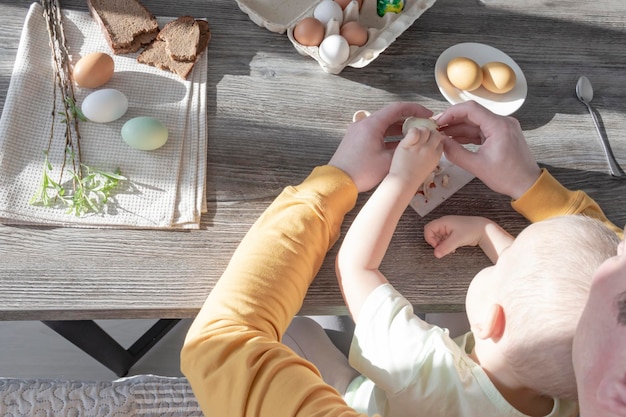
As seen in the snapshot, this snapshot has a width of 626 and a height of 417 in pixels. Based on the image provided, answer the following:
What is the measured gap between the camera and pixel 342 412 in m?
0.65

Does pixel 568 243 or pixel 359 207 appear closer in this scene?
pixel 568 243

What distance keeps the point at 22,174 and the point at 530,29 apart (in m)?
0.98

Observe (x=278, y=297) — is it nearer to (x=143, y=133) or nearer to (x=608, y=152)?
(x=143, y=133)

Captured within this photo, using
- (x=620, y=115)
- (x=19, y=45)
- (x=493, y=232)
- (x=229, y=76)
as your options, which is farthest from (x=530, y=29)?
(x=19, y=45)

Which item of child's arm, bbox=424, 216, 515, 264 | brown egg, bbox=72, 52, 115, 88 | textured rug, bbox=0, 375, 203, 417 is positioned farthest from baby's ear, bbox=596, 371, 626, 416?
brown egg, bbox=72, 52, 115, 88

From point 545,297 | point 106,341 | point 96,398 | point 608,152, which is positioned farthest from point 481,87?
point 106,341

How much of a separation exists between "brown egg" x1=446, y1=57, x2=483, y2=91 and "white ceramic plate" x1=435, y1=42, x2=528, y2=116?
0.05 feet

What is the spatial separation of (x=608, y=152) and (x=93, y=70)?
2.96 feet

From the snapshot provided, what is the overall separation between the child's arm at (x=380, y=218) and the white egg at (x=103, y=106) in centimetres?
41

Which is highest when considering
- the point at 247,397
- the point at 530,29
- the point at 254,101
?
the point at 530,29

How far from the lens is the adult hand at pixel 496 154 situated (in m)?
0.88

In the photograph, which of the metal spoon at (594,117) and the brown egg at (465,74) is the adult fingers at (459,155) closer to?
the brown egg at (465,74)

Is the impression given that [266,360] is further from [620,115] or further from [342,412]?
[620,115]

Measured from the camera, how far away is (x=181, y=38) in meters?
0.94
